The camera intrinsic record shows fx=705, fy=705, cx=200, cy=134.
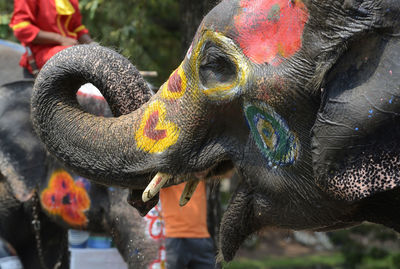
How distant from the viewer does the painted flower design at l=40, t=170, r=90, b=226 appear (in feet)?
11.7

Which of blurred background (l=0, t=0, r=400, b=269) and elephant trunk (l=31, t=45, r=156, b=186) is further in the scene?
blurred background (l=0, t=0, r=400, b=269)

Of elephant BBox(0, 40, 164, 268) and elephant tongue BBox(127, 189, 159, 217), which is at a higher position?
elephant tongue BBox(127, 189, 159, 217)

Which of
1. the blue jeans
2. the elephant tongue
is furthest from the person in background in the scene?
the elephant tongue

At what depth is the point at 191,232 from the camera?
12.6ft

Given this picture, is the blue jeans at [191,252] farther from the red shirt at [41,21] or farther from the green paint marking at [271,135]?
the green paint marking at [271,135]

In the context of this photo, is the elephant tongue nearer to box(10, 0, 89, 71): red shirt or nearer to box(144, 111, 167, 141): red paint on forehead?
box(144, 111, 167, 141): red paint on forehead

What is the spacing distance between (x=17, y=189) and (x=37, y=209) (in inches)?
7.4

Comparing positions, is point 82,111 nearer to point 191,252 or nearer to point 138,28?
point 191,252

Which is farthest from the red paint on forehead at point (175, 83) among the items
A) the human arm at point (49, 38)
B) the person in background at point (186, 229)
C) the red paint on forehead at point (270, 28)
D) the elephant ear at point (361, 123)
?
the human arm at point (49, 38)

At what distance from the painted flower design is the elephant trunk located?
4.24 ft

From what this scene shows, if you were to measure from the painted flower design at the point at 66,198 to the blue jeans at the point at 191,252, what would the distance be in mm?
499

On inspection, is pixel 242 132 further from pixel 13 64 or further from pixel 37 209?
pixel 13 64

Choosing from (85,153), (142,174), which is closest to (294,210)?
(142,174)

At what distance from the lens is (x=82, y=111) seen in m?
2.25
